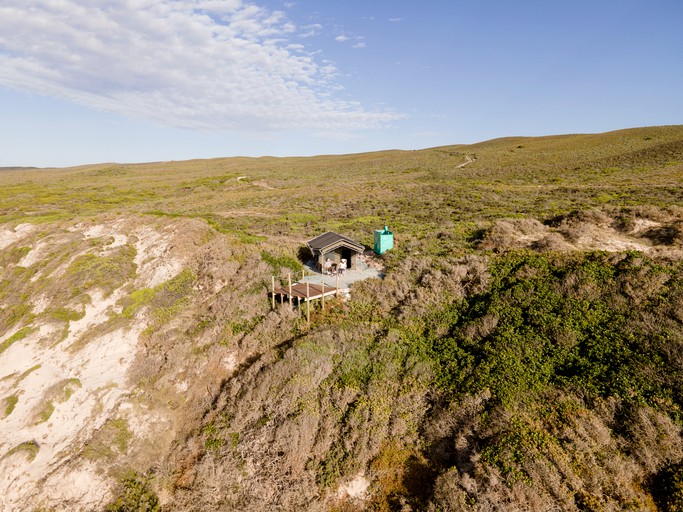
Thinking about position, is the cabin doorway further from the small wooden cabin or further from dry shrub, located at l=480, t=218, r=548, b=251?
dry shrub, located at l=480, t=218, r=548, b=251

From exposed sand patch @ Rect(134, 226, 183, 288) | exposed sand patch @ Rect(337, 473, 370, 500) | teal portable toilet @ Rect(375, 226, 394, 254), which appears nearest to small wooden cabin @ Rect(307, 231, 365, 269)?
teal portable toilet @ Rect(375, 226, 394, 254)

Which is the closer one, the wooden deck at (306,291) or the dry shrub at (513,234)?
the wooden deck at (306,291)

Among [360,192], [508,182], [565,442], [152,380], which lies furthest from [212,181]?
[565,442]

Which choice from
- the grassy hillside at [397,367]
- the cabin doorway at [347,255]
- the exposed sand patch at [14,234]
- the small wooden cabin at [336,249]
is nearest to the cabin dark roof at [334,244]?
the small wooden cabin at [336,249]

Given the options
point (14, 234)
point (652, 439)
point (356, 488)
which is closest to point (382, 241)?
point (356, 488)

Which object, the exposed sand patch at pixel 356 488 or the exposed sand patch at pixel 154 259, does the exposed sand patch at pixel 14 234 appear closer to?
the exposed sand patch at pixel 154 259

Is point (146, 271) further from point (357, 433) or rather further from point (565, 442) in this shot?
point (565, 442)
